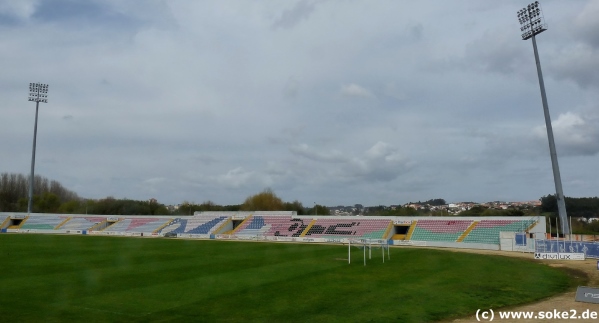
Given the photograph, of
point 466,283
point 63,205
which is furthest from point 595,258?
point 63,205

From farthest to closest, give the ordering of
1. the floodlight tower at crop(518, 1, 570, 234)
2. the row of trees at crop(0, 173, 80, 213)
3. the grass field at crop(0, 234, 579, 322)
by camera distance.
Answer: the row of trees at crop(0, 173, 80, 213), the floodlight tower at crop(518, 1, 570, 234), the grass field at crop(0, 234, 579, 322)

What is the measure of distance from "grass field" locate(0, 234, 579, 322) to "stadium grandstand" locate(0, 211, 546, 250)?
18726 mm

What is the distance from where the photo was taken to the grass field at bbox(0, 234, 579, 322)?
14680mm

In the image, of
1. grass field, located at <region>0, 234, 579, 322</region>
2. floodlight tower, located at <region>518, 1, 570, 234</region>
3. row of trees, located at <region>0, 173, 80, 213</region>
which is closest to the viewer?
grass field, located at <region>0, 234, 579, 322</region>

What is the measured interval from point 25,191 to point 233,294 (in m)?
116

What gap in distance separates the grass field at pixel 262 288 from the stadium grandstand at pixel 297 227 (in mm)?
18726

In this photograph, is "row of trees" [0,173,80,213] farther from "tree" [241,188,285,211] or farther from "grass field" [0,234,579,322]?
"grass field" [0,234,579,322]

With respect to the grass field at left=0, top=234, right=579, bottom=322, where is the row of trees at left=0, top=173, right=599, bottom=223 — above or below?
above

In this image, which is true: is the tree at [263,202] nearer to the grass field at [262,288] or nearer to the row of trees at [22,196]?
the row of trees at [22,196]

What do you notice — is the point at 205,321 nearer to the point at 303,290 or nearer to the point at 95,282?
the point at 303,290

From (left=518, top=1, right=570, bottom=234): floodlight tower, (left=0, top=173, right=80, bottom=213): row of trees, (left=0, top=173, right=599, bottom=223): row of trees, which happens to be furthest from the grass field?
(left=0, top=173, right=80, bottom=213): row of trees

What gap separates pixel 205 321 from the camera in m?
13.6

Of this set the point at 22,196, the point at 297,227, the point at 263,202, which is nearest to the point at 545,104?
the point at 297,227

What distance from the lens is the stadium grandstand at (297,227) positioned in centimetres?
4831
